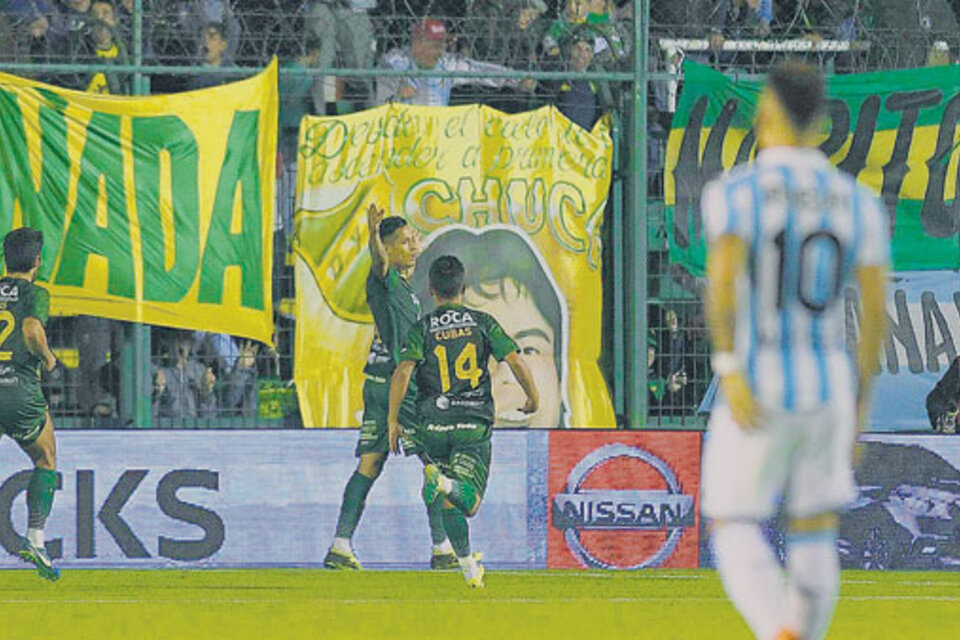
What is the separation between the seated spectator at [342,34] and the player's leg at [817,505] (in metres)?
9.50

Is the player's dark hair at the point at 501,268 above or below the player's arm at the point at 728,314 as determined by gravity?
above

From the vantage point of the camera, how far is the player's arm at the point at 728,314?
6430 millimetres

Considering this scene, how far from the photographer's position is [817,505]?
673 cm

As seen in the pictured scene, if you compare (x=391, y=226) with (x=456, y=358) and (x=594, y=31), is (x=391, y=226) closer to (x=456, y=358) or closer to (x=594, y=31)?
(x=456, y=358)

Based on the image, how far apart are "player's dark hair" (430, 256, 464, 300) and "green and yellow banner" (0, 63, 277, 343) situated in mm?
2725

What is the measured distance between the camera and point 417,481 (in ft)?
49.9

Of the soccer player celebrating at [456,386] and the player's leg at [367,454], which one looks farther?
the player's leg at [367,454]

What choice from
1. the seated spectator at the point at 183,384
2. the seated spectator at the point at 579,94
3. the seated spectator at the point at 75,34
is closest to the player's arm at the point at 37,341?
the seated spectator at the point at 183,384

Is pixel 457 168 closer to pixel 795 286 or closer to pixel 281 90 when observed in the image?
pixel 281 90

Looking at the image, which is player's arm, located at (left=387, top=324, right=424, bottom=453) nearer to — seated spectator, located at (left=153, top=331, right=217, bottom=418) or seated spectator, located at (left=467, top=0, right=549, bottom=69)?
seated spectator, located at (left=153, top=331, right=217, bottom=418)

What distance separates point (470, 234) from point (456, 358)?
112 inches

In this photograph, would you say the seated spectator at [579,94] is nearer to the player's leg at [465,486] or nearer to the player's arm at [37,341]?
the player's leg at [465,486]

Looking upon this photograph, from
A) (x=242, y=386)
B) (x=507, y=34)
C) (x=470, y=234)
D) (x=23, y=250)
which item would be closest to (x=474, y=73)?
(x=507, y=34)

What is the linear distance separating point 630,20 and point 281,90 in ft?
8.41
